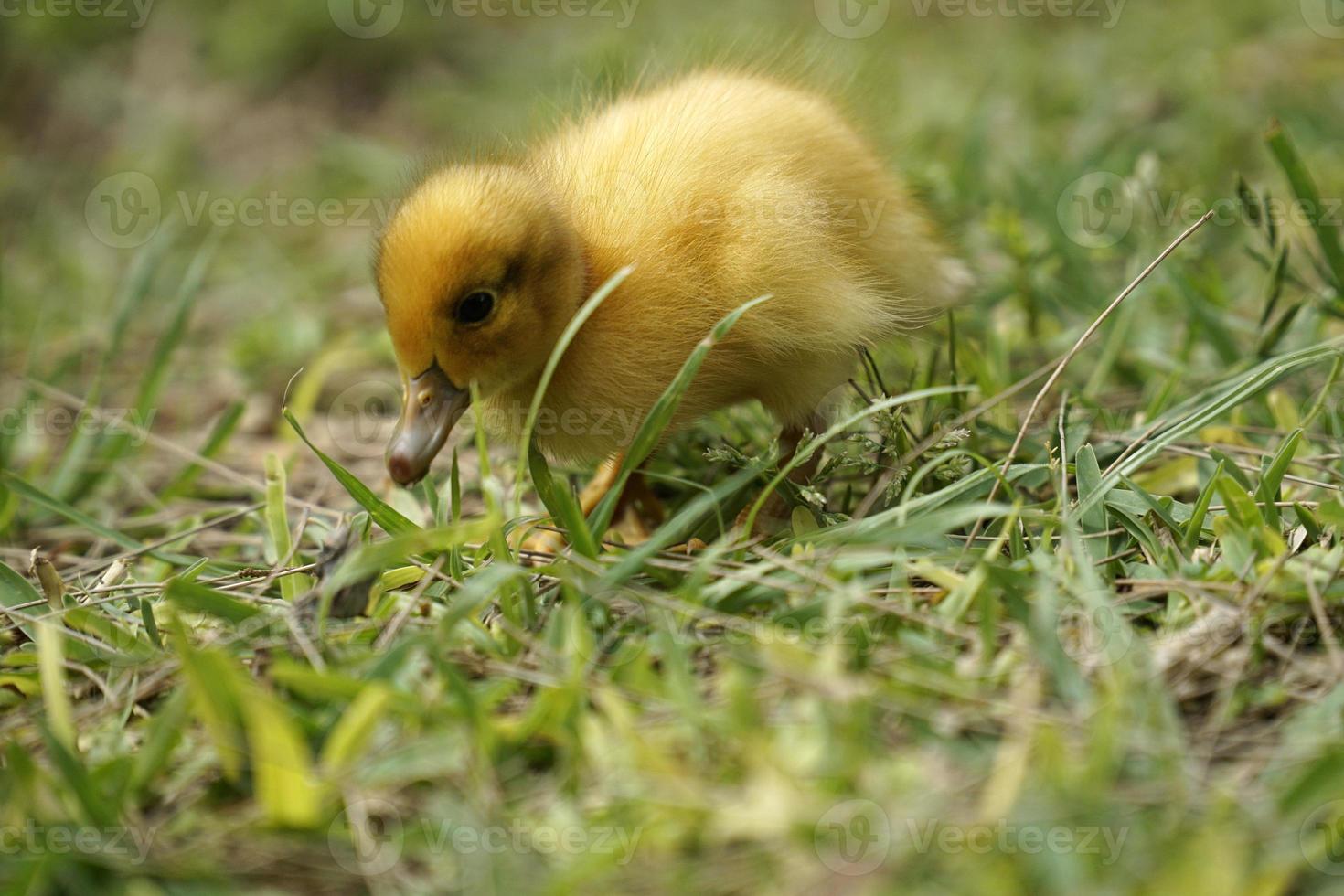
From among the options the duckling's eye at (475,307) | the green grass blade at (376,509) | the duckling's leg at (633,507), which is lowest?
the duckling's leg at (633,507)

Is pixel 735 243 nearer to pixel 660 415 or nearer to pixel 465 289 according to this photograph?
pixel 660 415

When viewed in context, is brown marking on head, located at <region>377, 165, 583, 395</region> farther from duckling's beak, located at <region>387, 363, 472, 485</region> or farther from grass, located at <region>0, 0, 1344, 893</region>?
grass, located at <region>0, 0, 1344, 893</region>

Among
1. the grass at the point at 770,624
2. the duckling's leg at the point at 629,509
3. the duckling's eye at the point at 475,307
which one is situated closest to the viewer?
the grass at the point at 770,624

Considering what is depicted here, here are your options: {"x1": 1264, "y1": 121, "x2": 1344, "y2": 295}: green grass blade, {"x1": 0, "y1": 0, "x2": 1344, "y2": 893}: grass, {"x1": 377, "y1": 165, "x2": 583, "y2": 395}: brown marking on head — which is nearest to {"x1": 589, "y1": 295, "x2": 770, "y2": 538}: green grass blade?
{"x1": 0, "y1": 0, "x2": 1344, "y2": 893}: grass

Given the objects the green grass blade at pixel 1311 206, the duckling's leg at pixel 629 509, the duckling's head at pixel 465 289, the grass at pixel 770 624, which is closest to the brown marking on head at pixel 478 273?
the duckling's head at pixel 465 289

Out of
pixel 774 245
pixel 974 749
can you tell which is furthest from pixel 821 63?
pixel 974 749

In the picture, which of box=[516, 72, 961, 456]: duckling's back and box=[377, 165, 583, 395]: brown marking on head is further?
box=[516, 72, 961, 456]: duckling's back

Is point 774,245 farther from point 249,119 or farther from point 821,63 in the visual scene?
point 249,119

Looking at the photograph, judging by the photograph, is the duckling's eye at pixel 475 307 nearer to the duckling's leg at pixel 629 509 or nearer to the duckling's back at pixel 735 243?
the duckling's back at pixel 735 243
